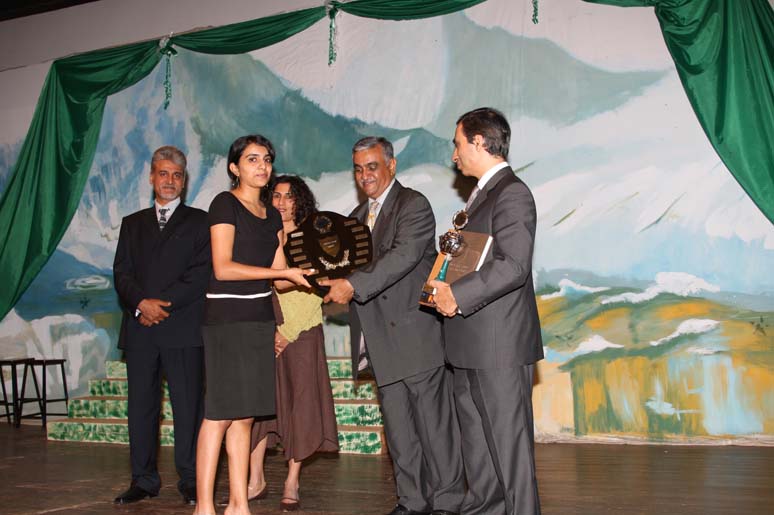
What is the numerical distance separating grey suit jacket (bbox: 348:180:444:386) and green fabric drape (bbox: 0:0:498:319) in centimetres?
505

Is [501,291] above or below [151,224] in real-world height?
below

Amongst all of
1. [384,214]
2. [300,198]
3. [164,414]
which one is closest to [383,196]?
[384,214]

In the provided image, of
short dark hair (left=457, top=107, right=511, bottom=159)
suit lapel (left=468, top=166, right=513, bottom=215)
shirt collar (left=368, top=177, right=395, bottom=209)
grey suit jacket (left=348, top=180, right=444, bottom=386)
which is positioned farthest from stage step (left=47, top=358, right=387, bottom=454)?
short dark hair (left=457, top=107, right=511, bottom=159)

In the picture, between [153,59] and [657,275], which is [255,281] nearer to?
[657,275]

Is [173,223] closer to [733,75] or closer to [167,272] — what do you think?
[167,272]

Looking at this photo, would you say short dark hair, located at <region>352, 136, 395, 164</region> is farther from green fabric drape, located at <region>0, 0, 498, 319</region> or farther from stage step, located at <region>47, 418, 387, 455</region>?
green fabric drape, located at <region>0, 0, 498, 319</region>

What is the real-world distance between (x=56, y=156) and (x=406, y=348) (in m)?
5.90

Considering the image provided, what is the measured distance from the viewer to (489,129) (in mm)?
3312

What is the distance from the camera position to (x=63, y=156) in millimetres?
8492

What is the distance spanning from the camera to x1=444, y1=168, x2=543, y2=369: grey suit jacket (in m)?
3.13

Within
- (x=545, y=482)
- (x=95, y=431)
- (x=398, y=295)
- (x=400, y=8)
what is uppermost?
(x=400, y=8)

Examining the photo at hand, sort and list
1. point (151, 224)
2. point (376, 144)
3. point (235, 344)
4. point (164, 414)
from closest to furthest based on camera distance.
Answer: point (235, 344) < point (376, 144) < point (151, 224) < point (164, 414)

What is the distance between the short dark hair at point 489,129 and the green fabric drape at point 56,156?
556cm

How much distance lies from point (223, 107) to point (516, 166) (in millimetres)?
2860
